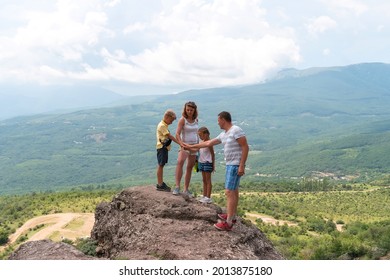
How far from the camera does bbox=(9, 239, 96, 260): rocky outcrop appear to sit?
30.5 feet

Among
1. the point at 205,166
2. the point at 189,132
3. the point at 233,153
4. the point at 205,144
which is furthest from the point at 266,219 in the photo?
the point at 233,153

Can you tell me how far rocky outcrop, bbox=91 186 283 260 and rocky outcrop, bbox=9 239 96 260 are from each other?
3.78 feet

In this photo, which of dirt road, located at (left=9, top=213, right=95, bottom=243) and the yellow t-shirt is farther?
dirt road, located at (left=9, top=213, right=95, bottom=243)

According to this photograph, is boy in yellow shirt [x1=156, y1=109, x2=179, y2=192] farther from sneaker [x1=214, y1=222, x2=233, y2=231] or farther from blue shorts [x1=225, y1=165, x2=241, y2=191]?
sneaker [x1=214, y1=222, x2=233, y2=231]

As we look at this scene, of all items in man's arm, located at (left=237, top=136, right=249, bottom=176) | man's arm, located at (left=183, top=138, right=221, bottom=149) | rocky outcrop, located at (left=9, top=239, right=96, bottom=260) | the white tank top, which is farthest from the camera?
the white tank top

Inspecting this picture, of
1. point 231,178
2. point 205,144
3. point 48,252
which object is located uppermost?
point 205,144

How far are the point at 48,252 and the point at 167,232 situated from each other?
2.97 m

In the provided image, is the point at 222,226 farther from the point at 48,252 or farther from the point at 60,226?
the point at 60,226

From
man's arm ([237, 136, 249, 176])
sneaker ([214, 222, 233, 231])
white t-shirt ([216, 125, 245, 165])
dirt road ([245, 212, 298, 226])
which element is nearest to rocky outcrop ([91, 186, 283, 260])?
sneaker ([214, 222, 233, 231])

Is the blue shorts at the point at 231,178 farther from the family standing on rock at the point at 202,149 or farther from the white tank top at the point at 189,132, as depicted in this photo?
the white tank top at the point at 189,132

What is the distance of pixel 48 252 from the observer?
9.91m

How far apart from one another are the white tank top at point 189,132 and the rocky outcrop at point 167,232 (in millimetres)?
1818

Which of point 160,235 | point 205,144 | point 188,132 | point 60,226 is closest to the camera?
point 160,235
